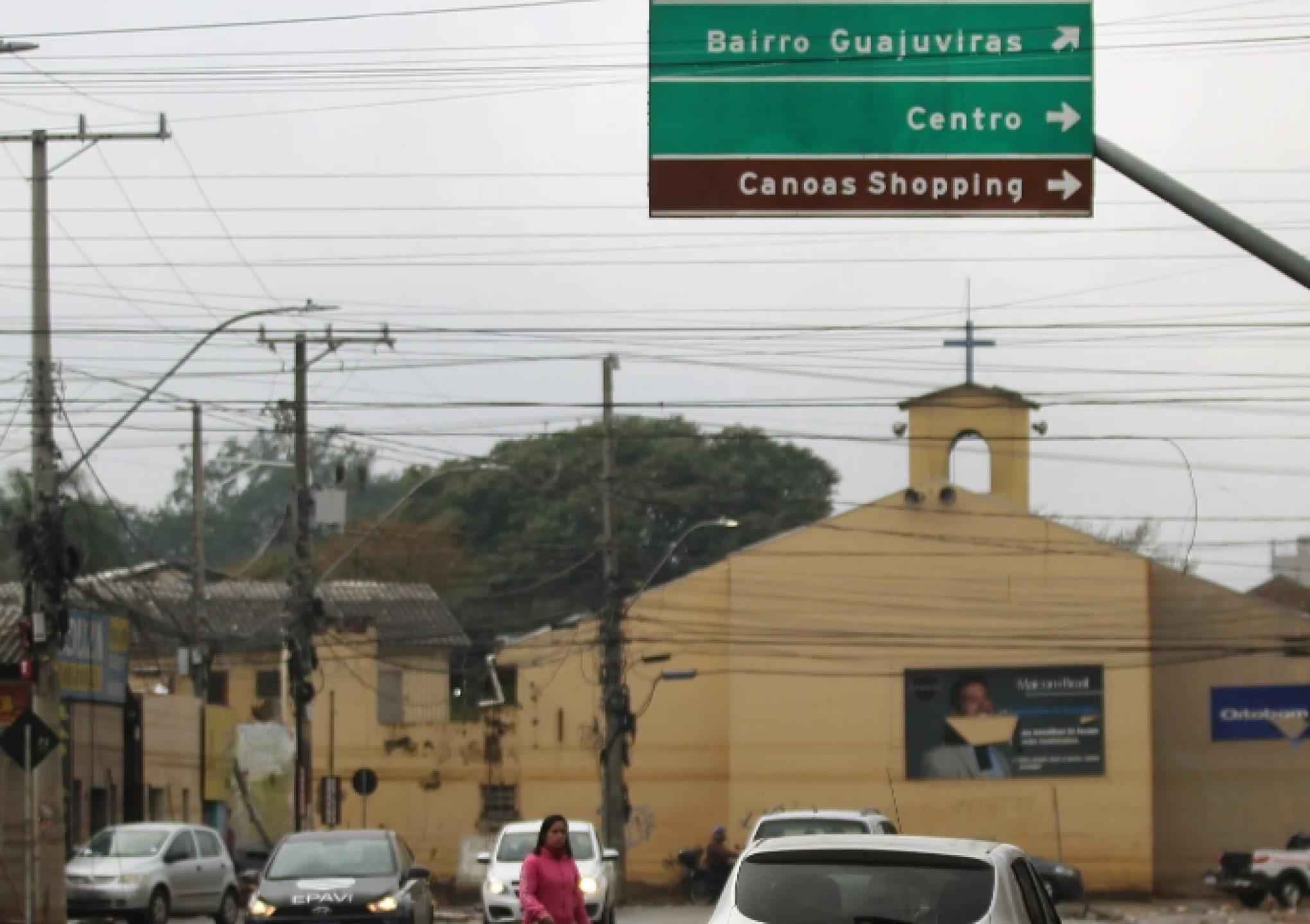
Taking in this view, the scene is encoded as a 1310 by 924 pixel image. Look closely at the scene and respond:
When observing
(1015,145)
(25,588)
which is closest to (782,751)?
(25,588)

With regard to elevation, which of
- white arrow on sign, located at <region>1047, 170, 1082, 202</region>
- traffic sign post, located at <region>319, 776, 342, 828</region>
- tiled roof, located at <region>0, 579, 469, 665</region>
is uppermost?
white arrow on sign, located at <region>1047, 170, 1082, 202</region>

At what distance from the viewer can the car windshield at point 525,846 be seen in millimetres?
30062

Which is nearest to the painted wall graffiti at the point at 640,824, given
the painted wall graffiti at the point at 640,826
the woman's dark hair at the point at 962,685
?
the painted wall graffiti at the point at 640,826

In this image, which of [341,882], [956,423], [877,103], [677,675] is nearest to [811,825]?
[341,882]

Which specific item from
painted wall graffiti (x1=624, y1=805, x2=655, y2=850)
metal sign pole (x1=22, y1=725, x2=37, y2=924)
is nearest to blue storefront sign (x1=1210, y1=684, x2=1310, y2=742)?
painted wall graffiti (x1=624, y1=805, x2=655, y2=850)

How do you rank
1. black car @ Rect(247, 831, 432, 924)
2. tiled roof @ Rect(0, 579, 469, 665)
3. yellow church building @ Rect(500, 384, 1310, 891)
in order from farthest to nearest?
tiled roof @ Rect(0, 579, 469, 665) < yellow church building @ Rect(500, 384, 1310, 891) < black car @ Rect(247, 831, 432, 924)

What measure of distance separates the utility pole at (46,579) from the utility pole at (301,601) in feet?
44.4

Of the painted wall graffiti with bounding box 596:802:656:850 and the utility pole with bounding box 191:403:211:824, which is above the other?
the utility pole with bounding box 191:403:211:824

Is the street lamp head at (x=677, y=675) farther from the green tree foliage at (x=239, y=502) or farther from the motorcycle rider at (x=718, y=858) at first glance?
the green tree foliage at (x=239, y=502)

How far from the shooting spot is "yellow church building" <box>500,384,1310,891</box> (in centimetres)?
Answer: 5309

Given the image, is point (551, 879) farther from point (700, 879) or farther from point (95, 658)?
point (700, 879)

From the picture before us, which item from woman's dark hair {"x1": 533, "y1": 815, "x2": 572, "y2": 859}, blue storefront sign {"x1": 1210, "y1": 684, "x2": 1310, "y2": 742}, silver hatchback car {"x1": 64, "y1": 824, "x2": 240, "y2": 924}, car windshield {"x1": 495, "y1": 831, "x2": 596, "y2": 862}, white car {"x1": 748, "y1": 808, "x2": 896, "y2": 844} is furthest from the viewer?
blue storefront sign {"x1": 1210, "y1": 684, "x2": 1310, "y2": 742}

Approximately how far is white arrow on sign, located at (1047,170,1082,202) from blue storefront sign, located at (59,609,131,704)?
91.7ft

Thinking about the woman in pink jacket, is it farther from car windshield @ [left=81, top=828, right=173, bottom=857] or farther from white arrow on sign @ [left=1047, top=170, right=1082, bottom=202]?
car windshield @ [left=81, top=828, right=173, bottom=857]
